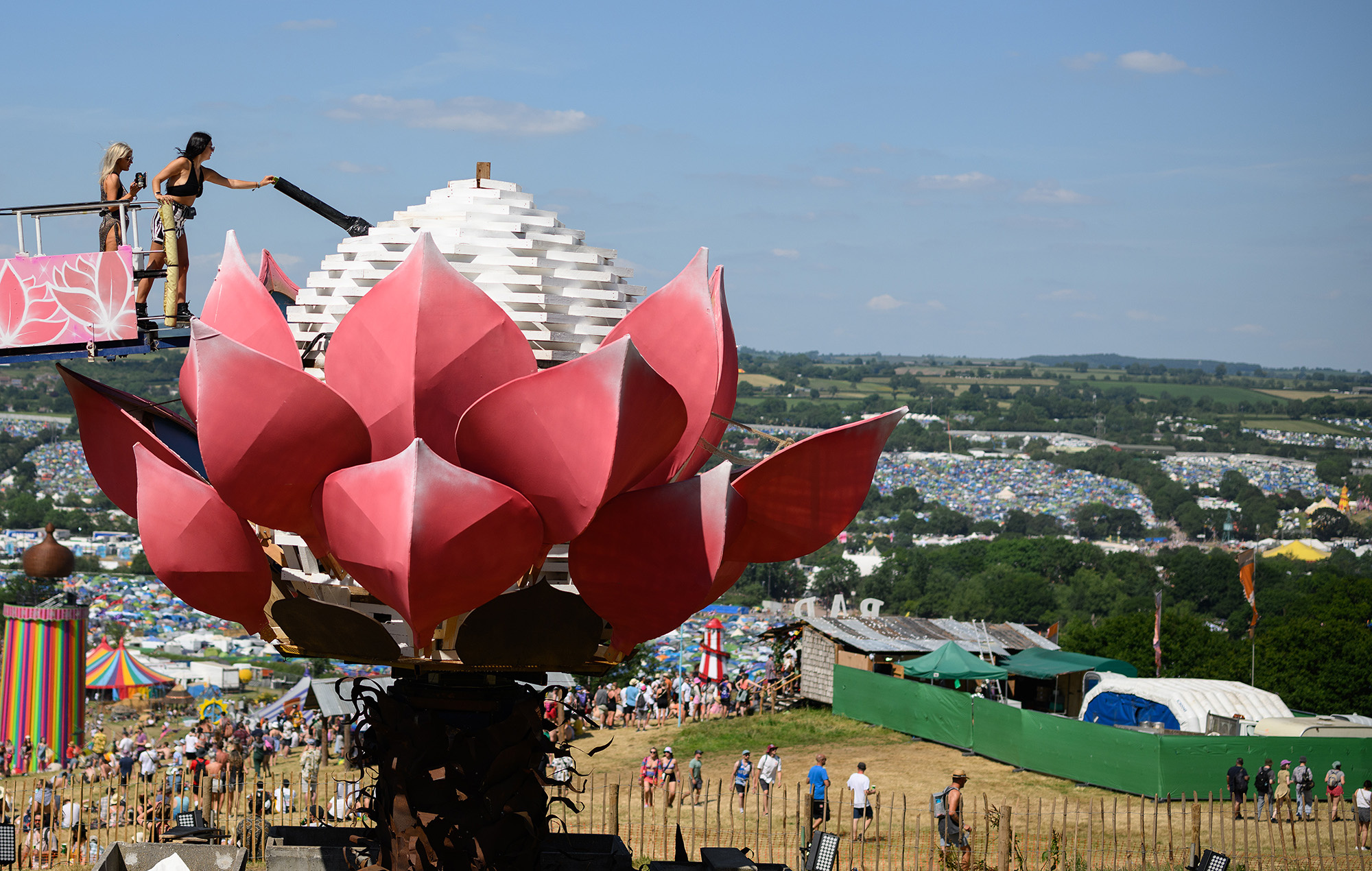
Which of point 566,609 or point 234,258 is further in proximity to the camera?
point 234,258

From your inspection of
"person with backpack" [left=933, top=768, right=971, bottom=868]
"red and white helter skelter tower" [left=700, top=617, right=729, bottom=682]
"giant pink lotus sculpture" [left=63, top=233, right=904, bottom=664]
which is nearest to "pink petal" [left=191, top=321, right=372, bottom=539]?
"giant pink lotus sculpture" [left=63, top=233, right=904, bottom=664]

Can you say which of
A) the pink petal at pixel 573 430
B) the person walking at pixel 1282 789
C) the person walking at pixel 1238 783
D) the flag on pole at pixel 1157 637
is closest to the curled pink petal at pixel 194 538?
the pink petal at pixel 573 430

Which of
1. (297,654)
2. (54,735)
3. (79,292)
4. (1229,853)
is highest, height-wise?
(79,292)

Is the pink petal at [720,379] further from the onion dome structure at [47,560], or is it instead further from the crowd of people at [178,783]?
the onion dome structure at [47,560]

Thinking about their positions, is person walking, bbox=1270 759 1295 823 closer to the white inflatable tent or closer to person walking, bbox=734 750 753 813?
the white inflatable tent

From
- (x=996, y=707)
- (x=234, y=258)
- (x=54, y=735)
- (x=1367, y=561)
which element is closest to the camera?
(x=234, y=258)

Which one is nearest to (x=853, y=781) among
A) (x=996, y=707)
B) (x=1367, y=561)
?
(x=996, y=707)

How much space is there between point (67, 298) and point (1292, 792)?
1940 centimetres

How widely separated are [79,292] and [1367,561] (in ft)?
486

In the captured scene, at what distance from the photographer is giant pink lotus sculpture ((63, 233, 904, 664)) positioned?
275 inches

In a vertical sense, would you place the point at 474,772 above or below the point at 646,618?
below

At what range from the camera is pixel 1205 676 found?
39.5 meters

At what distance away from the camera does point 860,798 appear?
720 inches

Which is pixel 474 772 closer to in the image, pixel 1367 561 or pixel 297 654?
pixel 297 654
